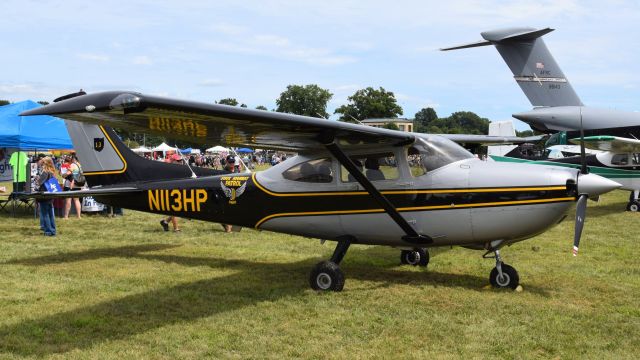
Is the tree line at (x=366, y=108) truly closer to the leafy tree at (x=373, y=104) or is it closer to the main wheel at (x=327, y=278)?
the leafy tree at (x=373, y=104)

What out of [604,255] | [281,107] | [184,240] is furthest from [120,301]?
[281,107]

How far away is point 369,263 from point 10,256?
→ 5936 mm

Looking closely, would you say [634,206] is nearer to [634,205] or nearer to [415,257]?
[634,205]

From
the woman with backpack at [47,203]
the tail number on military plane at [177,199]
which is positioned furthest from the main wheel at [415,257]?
the woman with backpack at [47,203]

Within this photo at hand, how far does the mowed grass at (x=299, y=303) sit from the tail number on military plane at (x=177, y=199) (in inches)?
35.8

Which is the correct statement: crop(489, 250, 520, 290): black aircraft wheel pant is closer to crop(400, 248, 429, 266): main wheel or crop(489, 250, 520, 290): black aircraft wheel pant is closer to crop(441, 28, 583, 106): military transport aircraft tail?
crop(400, 248, 429, 266): main wheel

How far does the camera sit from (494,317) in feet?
19.5

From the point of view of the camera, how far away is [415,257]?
350 inches

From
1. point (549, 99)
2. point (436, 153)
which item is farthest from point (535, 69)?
point (436, 153)

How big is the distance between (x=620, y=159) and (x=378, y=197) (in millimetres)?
14664

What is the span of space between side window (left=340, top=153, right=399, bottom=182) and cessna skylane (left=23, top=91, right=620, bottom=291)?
0.01 metres

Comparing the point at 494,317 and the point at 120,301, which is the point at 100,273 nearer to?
the point at 120,301

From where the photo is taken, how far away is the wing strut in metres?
6.96

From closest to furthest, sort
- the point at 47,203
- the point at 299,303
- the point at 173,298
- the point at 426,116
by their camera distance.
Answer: the point at 299,303 < the point at 173,298 < the point at 47,203 < the point at 426,116
